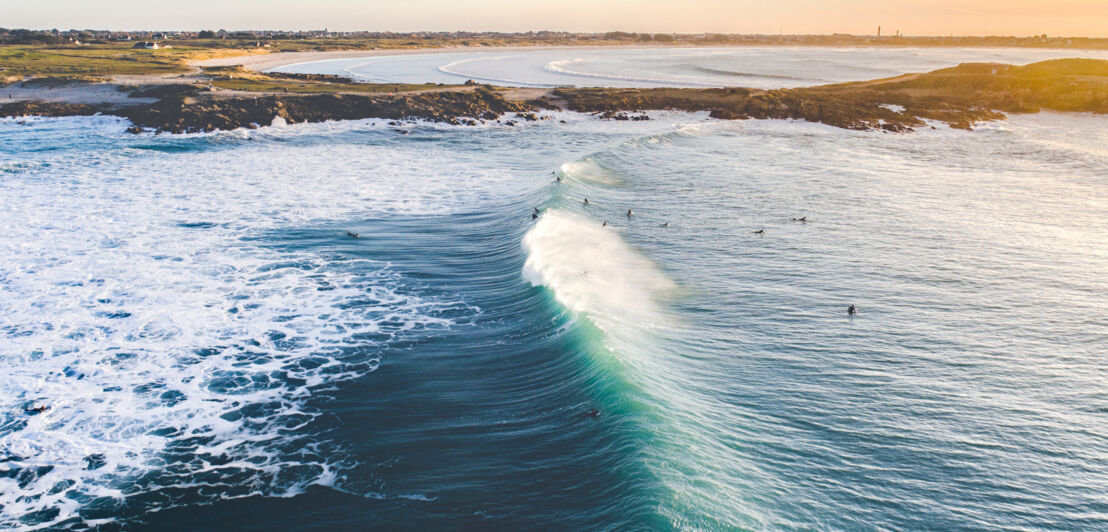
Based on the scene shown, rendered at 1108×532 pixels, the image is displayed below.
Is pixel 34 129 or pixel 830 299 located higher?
pixel 34 129

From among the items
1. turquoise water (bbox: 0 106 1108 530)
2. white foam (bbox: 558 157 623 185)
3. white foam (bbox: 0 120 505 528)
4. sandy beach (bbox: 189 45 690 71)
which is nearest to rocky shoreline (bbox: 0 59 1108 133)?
white foam (bbox: 0 120 505 528)

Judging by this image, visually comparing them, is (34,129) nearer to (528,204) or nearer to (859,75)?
(528,204)

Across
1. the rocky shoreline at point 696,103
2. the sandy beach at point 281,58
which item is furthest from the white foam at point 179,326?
the sandy beach at point 281,58

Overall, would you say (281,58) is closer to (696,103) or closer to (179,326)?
(696,103)

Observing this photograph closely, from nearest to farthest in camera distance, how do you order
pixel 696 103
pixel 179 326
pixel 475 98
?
pixel 179 326
pixel 475 98
pixel 696 103

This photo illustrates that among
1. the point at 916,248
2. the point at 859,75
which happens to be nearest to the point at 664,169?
the point at 916,248

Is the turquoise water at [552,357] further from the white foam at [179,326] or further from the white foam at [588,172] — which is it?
the white foam at [588,172]

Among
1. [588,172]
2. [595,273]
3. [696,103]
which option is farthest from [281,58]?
[595,273]
